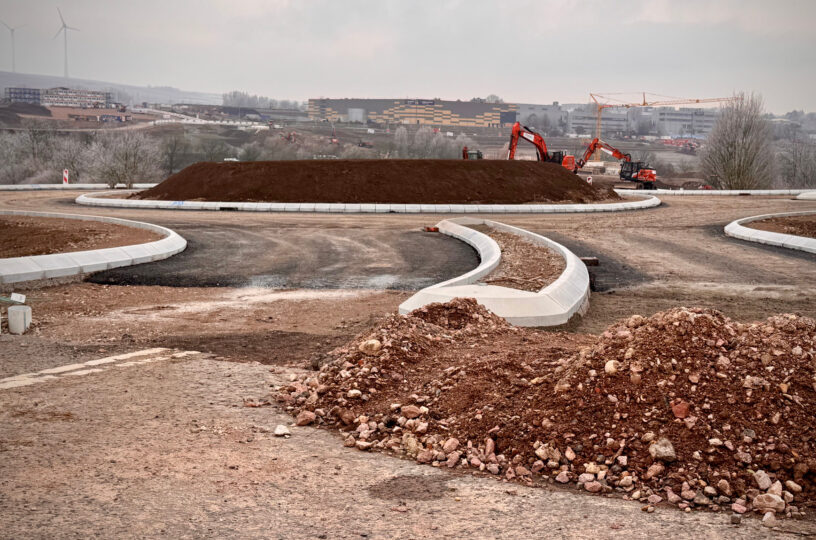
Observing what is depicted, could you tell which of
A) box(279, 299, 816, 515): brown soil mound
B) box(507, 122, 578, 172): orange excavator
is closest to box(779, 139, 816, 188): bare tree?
box(507, 122, 578, 172): orange excavator

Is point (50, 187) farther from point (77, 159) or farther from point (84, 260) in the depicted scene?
point (77, 159)

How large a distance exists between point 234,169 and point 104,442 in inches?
1286

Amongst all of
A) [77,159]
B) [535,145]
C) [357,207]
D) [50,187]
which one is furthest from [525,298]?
[77,159]

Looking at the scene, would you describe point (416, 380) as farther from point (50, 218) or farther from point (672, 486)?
point (50, 218)

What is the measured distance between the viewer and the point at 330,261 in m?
18.8

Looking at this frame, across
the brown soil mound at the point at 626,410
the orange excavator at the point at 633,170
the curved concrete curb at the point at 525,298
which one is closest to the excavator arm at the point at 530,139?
the orange excavator at the point at 633,170

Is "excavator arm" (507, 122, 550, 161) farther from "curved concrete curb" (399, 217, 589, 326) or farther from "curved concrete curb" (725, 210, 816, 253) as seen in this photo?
"curved concrete curb" (399, 217, 589, 326)

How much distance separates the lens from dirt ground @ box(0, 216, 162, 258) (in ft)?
61.6

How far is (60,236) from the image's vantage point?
20234mm

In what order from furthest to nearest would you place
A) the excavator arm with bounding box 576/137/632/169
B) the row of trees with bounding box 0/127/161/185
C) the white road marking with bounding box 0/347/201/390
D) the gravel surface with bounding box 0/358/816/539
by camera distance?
the excavator arm with bounding box 576/137/632/169 < the row of trees with bounding box 0/127/161/185 < the white road marking with bounding box 0/347/201/390 < the gravel surface with bounding box 0/358/816/539

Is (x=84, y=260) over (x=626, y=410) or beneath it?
beneath

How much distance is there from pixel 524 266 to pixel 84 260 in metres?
9.63

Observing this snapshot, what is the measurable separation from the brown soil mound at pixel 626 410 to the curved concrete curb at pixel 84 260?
29.9 ft

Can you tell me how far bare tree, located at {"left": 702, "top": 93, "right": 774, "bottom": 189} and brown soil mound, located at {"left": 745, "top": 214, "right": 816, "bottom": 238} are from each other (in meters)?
38.7
